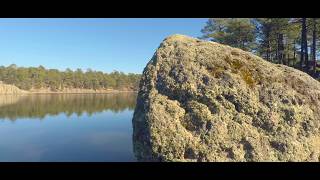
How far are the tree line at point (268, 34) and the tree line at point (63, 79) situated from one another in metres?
107

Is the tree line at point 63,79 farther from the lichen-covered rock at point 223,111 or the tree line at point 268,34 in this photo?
the lichen-covered rock at point 223,111

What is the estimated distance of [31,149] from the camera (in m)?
16.7

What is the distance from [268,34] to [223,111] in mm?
32636

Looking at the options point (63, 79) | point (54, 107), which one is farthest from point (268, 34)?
point (63, 79)

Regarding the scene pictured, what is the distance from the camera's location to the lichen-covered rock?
29.0ft

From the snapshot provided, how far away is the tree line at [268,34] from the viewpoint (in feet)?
123

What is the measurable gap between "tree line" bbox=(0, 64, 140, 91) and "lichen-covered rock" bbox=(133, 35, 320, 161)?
140 meters

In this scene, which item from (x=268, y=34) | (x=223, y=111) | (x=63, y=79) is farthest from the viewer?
(x=63, y=79)

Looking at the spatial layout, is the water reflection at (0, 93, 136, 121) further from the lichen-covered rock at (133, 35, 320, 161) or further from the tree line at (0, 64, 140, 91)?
the tree line at (0, 64, 140, 91)

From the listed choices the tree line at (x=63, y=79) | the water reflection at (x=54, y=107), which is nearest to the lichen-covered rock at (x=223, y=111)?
the water reflection at (x=54, y=107)

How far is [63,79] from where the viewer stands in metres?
151

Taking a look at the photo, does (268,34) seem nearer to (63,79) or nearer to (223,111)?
(223,111)
